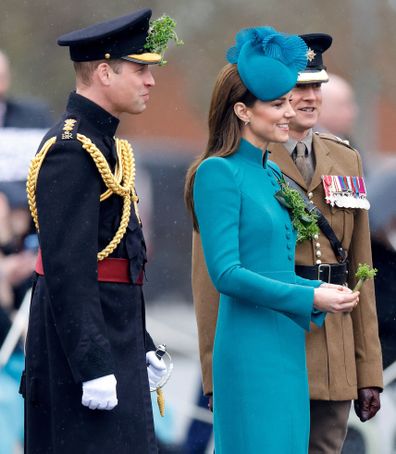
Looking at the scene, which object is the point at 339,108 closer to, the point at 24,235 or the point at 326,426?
the point at 24,235

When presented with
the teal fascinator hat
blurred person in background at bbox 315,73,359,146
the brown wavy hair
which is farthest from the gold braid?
blurred person in background at bbox 315,73,359,146

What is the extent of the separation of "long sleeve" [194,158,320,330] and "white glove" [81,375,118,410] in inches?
17.3

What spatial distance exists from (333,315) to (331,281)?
0.13 metres

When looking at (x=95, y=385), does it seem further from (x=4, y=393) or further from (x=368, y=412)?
(x=4, y=393)

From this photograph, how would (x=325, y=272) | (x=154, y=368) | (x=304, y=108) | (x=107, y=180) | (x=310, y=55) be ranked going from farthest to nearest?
(x=310, y=55) < (x=304, y=108) < (x=325, y=272) < (x=154, y=368) < (x=107, y=180)

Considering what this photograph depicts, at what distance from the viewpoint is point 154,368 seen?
431cm

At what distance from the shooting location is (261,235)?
407 centimetres

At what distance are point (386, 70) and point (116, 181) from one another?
2.37 meters

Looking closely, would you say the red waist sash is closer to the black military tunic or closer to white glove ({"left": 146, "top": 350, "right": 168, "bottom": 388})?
the black military tunic

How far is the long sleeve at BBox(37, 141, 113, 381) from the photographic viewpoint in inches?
150

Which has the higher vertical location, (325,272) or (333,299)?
(333,299)

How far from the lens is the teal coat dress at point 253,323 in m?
4.02

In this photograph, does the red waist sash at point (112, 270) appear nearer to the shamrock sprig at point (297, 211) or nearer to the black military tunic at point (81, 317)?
the black military tunic at point (81, 317)

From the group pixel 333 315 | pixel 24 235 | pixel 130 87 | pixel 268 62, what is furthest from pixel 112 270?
pixel 24 235
